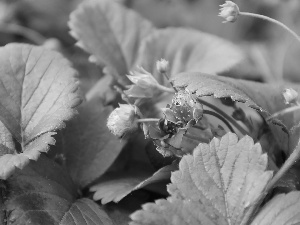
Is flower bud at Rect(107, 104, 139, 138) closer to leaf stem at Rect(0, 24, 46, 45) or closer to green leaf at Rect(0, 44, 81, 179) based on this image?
green leaf at Rect(0, 44, 81, 179)

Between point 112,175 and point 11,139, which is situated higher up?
point 11,139

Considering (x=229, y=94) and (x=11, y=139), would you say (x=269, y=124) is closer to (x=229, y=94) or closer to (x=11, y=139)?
(x=229, y=94)

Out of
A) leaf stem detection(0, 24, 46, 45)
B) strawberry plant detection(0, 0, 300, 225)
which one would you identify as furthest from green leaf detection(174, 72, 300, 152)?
leaf stem detection(0, 24, 46, 45)

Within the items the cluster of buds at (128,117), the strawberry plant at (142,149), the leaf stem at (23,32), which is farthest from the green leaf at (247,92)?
the leaf stem at (23,32)

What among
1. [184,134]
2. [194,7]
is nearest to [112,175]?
[184,134]

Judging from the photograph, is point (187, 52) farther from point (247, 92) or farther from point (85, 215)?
point (85, 215)

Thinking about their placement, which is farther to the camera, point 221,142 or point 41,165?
point 41,165

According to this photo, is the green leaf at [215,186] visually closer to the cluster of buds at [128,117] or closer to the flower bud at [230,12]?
the cluster of buds at [128,117]
